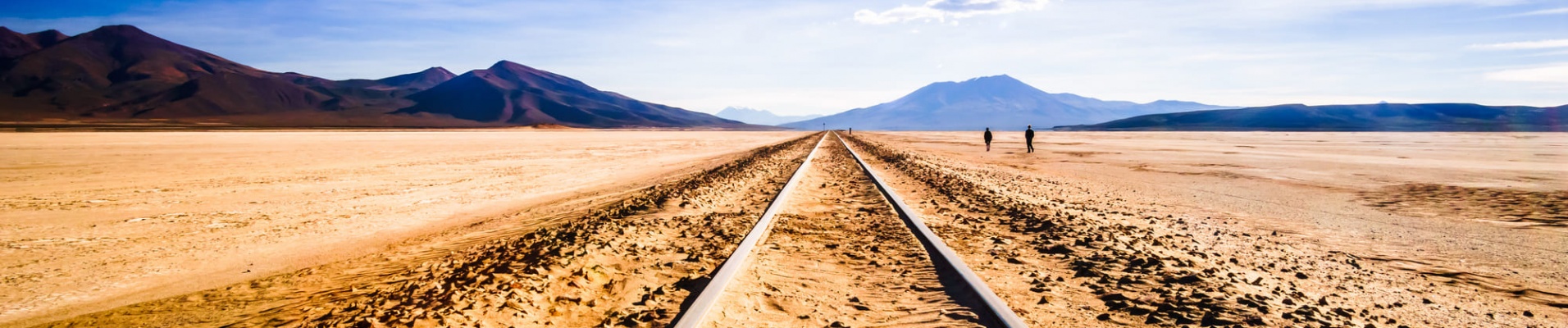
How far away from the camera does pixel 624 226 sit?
7949 millimetres

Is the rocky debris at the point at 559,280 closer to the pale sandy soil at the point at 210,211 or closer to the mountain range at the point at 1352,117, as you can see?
the pale sandy soil at the point at 210,211

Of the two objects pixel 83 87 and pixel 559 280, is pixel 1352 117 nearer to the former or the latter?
pixel 559 280

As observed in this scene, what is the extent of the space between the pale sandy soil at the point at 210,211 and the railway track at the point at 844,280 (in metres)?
4.31

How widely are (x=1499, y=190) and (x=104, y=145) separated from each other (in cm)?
4191

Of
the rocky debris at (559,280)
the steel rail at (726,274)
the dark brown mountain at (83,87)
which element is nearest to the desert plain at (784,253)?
the rocky debris at (559,280)

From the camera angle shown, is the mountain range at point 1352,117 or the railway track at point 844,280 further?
the mountain range at point 1352,117

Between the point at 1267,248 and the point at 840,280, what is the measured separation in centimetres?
432

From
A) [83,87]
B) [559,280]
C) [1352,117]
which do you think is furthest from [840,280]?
[83,87]

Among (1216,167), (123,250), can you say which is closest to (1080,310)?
(123,250)

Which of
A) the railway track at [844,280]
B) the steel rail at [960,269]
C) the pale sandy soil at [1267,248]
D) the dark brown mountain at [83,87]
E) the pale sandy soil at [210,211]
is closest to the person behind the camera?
the steel rail at [960,269]

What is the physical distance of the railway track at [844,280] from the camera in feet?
14.3

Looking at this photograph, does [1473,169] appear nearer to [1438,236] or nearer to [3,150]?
[1438,236]

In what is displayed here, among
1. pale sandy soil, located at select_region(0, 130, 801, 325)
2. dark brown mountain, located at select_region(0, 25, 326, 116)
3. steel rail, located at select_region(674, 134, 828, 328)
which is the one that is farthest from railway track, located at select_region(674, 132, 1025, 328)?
dark brown mountain, located at select_region(0, 25, 326, 116)

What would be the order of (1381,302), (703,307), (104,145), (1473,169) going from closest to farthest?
(703,307) → (1381,302) → (1473,169) → (104,145)
